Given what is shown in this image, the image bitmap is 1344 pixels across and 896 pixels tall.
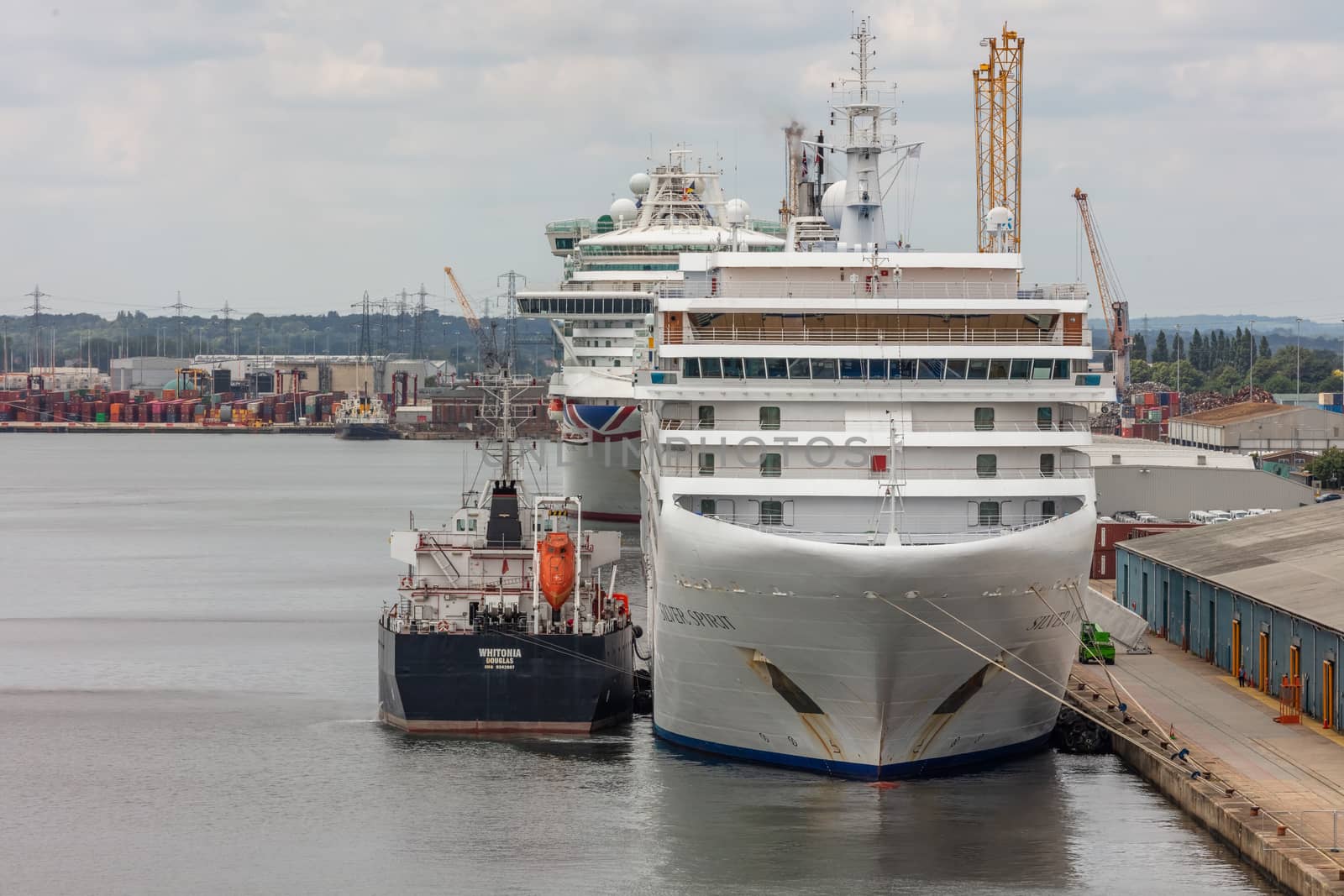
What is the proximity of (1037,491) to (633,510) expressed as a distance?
58.3 m

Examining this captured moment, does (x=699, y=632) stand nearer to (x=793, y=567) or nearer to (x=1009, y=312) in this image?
(x=793, y=567)

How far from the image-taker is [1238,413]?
135750mm

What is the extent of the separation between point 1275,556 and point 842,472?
15368mm

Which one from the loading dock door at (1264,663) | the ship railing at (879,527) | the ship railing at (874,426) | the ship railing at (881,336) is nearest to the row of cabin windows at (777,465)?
the ship railing at (874,426)

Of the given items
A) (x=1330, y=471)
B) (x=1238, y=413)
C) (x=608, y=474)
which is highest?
(x=1238, y=413)

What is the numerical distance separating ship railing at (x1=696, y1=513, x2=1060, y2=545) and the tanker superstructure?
19.9 feet

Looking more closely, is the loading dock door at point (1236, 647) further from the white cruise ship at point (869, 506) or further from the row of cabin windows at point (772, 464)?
the row of cabin windows at point (772, 464)

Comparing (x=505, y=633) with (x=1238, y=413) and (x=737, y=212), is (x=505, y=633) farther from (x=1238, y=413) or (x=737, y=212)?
(x=1238, y=413)

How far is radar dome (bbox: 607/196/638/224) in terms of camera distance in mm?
104688

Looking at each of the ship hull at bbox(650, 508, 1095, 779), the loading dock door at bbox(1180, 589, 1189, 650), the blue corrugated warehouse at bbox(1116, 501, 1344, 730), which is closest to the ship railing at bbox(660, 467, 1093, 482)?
the ship hull at bbox(650, 508, 1095, 779)

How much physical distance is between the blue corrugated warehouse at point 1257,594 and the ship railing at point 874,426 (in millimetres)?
6356

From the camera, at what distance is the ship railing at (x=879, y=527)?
35.0 m

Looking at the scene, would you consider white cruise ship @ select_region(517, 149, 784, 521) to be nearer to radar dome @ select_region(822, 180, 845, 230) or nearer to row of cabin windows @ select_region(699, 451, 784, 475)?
radar dome @ select_region(822, 180, 845, 230)

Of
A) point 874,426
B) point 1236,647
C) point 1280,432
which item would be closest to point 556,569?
point 874,426
